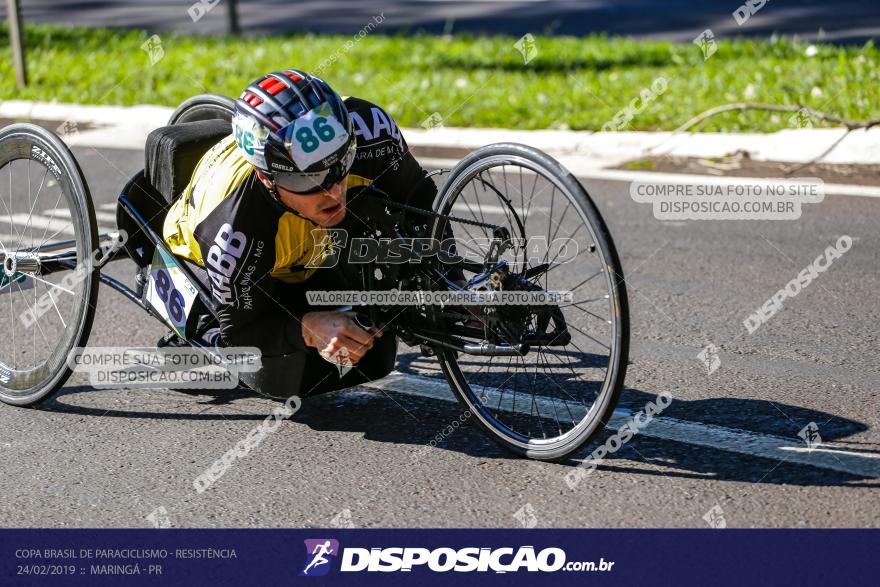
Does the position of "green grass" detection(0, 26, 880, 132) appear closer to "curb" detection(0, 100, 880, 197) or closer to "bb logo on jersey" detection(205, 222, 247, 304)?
"curb" detection(0, 100, 880, 197)

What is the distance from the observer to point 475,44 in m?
13.2

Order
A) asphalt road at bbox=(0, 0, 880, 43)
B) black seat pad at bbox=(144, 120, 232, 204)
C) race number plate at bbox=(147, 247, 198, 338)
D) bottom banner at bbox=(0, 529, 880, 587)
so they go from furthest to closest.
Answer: asphalt road at bbox=(0, 0, 880, 43) < black seat pad at bbox=(144, 120, 232, 204) < race number plate at bbox=(147, 247, 198, 338) < bottom banner at bbox=(0, 529, 880, 587)

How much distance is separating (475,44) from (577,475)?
966 centimetres

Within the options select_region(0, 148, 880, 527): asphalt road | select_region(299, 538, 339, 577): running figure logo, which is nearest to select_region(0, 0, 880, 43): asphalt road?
select_region(0, 148, 880, 527): asphalt road

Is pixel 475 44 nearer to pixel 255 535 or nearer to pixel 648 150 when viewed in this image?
pixel 648 150

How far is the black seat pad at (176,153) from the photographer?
4.73 metres

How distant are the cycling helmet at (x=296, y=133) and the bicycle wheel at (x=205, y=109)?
142 cm

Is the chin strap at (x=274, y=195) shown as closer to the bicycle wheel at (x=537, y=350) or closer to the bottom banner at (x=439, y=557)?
the bicycle wheel at (x=537, y=350)

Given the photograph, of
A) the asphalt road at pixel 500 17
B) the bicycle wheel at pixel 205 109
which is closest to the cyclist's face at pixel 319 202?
the bicycle wheel at pixel 205 109

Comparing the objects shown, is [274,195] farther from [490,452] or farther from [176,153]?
Result: [490,452]

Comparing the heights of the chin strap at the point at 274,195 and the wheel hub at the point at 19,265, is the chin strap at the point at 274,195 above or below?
above

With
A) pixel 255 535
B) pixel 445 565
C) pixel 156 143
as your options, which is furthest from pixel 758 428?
pixel 156 143

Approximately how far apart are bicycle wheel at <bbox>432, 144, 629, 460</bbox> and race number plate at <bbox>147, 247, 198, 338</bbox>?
3.30 feet

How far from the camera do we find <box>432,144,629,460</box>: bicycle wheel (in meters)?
3.82
